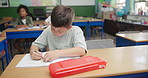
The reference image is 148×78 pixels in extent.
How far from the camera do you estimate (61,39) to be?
133 centimetres

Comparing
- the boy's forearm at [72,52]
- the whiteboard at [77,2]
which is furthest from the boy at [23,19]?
the whiteboard at [77,2]

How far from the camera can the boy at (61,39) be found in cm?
112

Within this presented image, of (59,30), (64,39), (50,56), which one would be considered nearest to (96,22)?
(64,39)

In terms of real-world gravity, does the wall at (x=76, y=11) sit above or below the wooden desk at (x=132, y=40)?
above

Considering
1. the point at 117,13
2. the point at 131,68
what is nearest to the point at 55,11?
the point at 131,68

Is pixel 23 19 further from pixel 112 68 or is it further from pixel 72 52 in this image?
pixel 112 68

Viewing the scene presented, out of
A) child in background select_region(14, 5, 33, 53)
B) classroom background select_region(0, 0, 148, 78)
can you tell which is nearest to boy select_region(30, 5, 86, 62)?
classroom background select_region(0, 0, 148, 78)

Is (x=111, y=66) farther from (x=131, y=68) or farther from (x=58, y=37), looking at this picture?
(x=58, y=37)

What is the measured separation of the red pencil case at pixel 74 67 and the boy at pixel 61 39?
0.21 metres

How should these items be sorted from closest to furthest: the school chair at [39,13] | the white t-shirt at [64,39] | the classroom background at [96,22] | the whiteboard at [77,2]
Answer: the white t-shirt at [64,39]
the classroom background at [96,22]
the school chair at [39,13]
the whiteboard at [77,2]

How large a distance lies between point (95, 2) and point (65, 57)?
20.8ft

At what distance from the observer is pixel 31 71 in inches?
37.0

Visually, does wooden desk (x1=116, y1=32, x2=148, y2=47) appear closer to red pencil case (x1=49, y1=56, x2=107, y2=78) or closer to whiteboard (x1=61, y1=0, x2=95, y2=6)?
Result: red pencil case (x1=49, y1=56, x2=107, y2=78)

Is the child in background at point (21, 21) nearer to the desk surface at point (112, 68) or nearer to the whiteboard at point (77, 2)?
the desk surface at point (112, 68)
